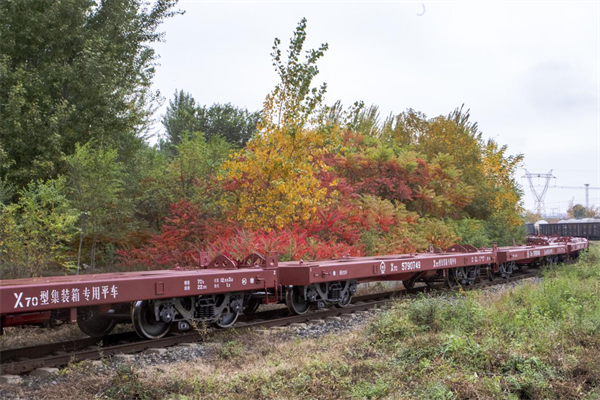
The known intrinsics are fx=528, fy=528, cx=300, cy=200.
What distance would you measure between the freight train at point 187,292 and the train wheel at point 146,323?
1 centimetres

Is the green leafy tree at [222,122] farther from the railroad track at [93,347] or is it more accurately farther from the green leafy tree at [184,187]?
the railroad track at [93,347]

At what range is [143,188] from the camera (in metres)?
20.7

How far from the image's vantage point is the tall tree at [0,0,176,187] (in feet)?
51.3

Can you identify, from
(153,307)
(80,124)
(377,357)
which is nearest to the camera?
(377,357)

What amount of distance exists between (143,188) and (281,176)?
7221 mm

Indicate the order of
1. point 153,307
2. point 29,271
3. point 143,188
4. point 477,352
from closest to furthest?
point 477,352, point 153,307, point 29,271, point 143,188

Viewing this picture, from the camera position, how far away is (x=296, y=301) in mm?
10766

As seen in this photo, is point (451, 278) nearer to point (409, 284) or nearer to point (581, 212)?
point (409, 284)

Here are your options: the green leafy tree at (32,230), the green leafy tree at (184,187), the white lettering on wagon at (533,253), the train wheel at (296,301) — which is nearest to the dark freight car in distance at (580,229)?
the white lettering on wagon at (533,253)

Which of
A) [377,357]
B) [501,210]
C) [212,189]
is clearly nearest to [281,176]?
[212,189]

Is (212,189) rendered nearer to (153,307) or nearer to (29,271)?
(29,271)

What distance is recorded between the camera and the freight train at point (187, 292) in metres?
6.48

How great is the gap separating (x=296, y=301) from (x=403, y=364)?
4.59 meters

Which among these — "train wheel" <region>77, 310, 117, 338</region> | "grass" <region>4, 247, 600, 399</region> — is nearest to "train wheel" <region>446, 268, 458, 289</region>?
"grass" <region>4, 247, 600, 399</region>
